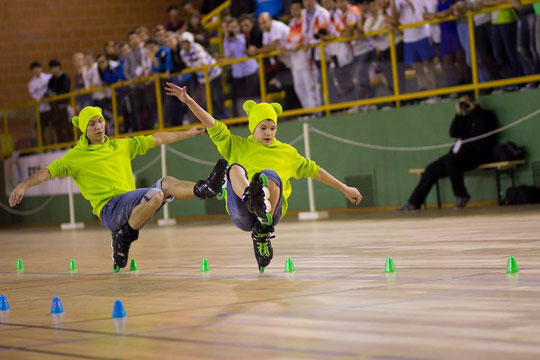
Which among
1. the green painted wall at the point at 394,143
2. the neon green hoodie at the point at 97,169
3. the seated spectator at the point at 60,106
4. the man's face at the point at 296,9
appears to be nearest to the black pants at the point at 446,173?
the green painted wall at the point at 394,143

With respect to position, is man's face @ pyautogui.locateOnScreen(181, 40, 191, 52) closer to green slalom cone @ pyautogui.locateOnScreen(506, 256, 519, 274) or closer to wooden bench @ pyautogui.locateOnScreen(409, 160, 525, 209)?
wooden bench @ pyautogui.locateOnScreen(409, 160, 525, 209)

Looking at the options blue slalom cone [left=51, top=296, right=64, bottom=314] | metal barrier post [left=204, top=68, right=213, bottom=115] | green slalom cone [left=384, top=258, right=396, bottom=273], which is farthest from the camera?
metal barrier post [left=204, top=68, right=213, bottom=115]

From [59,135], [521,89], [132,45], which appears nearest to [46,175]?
[521,89]

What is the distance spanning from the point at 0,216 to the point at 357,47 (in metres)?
13.0

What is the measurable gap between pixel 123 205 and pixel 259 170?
1.44m

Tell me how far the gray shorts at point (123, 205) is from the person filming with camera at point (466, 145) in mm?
7813

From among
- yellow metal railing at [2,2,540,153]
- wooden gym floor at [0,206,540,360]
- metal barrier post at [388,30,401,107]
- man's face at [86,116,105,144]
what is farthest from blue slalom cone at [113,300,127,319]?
metal barrier post at [388,30,401,107]

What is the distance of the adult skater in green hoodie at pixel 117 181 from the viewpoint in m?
8.26

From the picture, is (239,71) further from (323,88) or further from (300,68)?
(323,88)

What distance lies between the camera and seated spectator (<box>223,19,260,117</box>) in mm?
17875

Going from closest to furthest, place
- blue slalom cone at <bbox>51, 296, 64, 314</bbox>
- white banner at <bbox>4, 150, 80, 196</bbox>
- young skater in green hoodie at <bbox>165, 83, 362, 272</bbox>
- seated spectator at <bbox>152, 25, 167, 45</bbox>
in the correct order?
blue slalom cone at <bbox>51, 296, 64, 314</bbox>, young skater in green hoodie at <bbox>165, 83, 362, 272</bbox>, seated spectator at <bbox>152, 25, 167, 45</bbox>, white banner at <bbox>4, 150, 80, 196</bbox>

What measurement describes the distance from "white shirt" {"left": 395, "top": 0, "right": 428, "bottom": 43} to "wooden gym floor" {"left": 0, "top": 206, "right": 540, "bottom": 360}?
19.1ft

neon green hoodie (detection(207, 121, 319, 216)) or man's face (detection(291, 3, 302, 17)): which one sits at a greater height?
man's face (detection(291, 3, 302, 17))

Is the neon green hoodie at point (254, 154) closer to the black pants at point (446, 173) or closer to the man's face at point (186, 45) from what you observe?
the black pants at point (446, 173)
